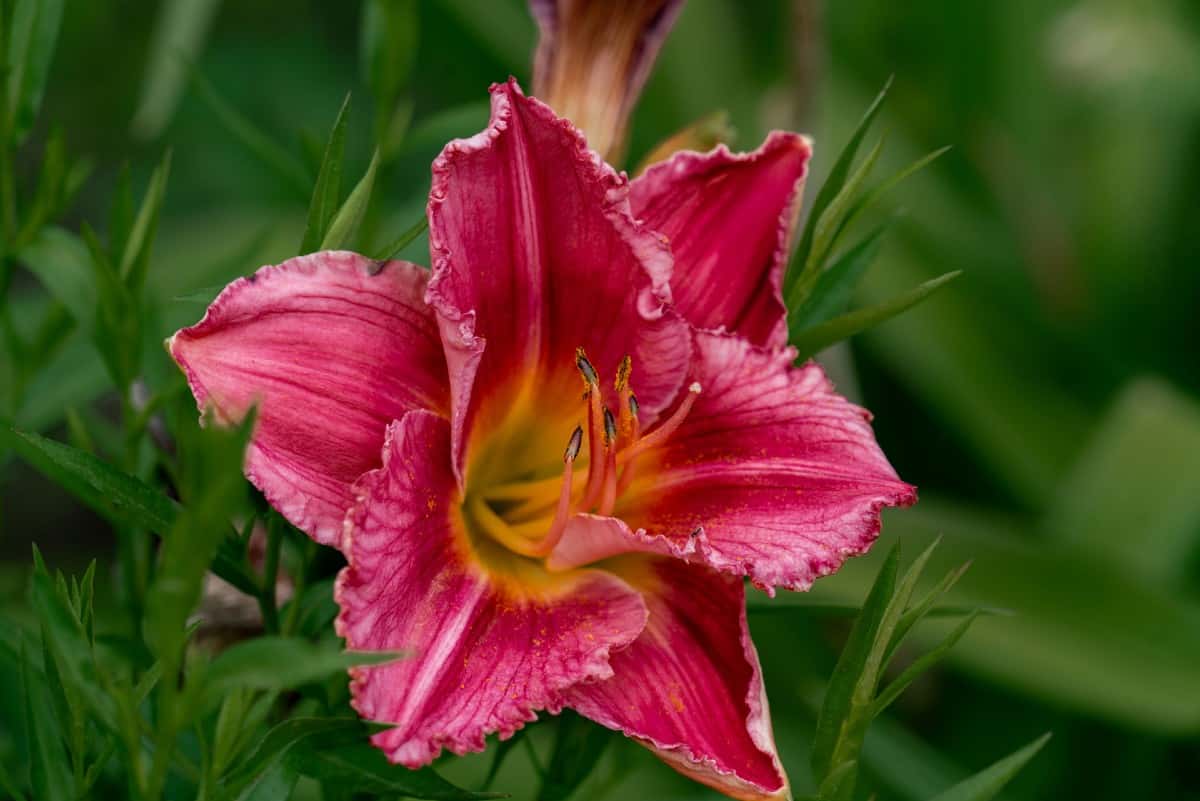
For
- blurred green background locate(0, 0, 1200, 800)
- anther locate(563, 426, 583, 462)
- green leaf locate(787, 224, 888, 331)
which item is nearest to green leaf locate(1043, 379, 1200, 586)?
blurred green background locate(0, 0, 1200, 800)

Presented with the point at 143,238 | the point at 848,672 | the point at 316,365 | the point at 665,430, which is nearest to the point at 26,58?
the point at 143,238

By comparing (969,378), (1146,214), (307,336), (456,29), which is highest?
(456,29)

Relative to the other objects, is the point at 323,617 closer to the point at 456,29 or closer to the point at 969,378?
the point at 969,378

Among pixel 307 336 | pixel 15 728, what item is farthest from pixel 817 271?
pixel 15 728

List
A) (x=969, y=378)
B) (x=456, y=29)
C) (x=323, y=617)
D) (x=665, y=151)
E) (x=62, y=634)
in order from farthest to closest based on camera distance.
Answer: (x=456, y=29), (x=969, y=378), (x=665, y=151), (x=323, y=617), (x=62, y=634)

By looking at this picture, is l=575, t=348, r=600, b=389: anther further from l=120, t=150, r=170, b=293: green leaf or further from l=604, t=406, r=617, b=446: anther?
l=120, t=150, r=170, b=293: green leaf

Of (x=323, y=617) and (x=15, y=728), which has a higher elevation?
(x=323, y=617)

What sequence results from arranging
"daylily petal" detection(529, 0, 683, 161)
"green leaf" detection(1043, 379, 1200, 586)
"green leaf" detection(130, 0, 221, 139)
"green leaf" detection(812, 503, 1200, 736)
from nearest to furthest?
1. "daylily petal" detection(529, 0, 683, 161)
2. "green leaf" detection(130, 0, 221, 139)
3. "green leaf" detection(812, 503, 1200, 736)
4. "green leaf" detection(1043, 379, 1200, 586)
